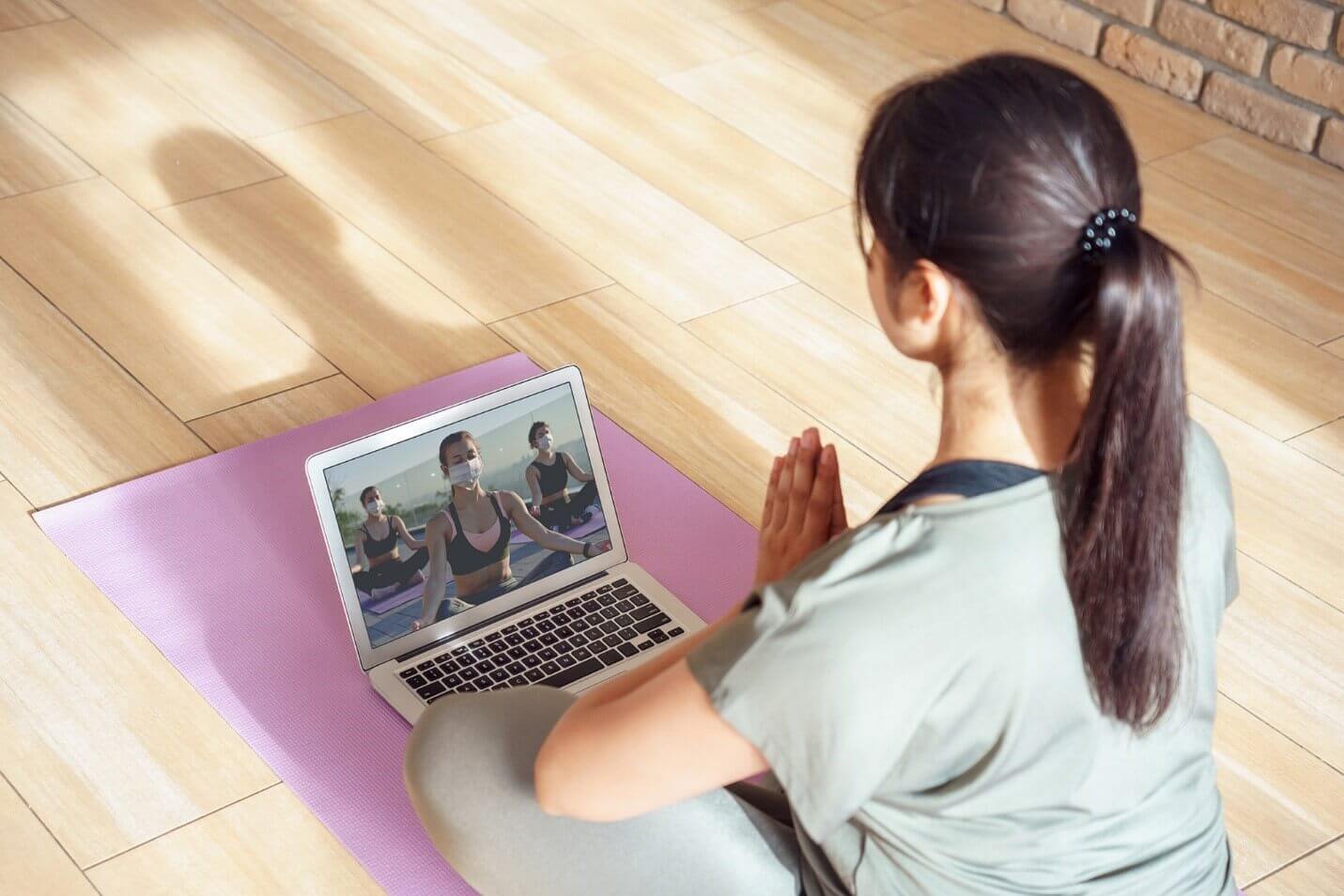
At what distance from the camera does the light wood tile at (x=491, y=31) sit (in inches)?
114

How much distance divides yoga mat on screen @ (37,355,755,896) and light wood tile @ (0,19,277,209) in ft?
2.27

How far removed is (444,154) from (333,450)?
1.19 m

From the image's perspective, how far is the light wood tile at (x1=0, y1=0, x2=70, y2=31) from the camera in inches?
114

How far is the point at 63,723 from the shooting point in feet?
5.07

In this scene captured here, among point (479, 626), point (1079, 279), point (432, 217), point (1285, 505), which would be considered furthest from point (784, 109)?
point (1079, 279)

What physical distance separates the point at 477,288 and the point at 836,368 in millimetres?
521

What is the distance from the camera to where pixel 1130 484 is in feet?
2.99

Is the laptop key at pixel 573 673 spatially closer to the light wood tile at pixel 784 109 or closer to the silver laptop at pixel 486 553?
the silver laptop at pixel 486 553

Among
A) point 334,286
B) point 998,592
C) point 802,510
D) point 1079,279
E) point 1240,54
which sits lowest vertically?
point 334,286

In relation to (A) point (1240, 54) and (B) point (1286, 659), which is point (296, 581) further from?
(A) point (1240, 54)

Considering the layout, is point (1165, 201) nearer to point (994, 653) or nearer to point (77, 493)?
point (77, 493)

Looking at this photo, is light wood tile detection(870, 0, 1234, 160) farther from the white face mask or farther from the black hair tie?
the black hair tie

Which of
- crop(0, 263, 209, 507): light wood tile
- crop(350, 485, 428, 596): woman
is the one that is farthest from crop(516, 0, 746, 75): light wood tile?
crop(350, 485, 428, 596): woman

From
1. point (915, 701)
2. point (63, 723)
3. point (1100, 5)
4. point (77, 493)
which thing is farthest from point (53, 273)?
point (1100, 5)
